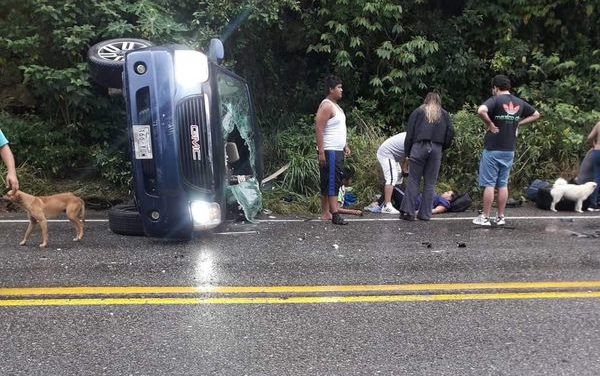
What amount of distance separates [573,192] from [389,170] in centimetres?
261

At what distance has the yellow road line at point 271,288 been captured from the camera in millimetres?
4766

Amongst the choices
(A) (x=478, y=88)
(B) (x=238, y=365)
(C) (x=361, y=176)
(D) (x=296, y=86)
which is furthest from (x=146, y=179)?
(A) (x=478, y=88)

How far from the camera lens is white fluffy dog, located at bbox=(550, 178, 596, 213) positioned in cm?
856

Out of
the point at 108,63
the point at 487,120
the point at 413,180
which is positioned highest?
the point at 108,63

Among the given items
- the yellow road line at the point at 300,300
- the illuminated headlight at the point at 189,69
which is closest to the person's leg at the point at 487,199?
the yellow road line at the point at 300,300

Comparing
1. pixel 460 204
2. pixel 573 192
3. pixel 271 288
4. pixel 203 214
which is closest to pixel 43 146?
pixel 203 214

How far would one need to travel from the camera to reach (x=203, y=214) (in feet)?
19.8

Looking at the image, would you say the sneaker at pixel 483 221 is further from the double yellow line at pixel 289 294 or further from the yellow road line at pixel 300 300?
the yellow road line at pixel 300 300

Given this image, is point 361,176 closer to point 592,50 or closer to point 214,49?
point 214,49

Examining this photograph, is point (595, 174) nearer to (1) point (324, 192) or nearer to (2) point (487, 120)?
(2) point (487, 120)

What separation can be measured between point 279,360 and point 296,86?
9.40 m

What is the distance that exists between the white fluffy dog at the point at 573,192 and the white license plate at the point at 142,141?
582 centimetres

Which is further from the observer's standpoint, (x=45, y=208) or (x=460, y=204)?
(x=460, y=204)

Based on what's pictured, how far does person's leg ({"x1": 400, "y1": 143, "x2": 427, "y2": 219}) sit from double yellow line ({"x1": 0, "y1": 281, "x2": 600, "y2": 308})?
3002 millimetres
